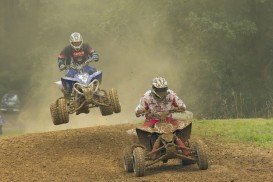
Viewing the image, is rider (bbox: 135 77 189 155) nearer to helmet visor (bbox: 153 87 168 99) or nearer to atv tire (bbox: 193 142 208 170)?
helmet visor (bbox: 153 87 168 99)

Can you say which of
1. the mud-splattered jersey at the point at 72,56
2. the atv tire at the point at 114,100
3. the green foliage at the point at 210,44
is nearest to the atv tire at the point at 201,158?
the atv tire at the point at 114,100

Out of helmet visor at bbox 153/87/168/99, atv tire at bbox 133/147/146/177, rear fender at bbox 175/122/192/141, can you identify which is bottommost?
atv tire at bbox 133/147/146/177

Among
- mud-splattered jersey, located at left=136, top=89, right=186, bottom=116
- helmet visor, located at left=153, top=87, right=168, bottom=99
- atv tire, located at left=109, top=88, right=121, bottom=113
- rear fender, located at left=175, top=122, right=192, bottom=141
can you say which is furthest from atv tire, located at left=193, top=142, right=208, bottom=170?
atv tire, located at left=109, top=88, right=121, bottom=113

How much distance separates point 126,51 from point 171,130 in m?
28.7

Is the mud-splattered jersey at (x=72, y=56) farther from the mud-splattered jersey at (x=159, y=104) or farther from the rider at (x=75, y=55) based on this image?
the mud-splattered jersey at (x=159, y=104)

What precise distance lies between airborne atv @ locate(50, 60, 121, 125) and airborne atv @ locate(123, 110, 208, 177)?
3.38 m

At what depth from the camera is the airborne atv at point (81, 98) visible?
1495 centimetres

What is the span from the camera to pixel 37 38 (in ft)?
170

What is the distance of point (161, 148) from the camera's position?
36.2 ft

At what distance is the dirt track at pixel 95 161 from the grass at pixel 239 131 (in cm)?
102

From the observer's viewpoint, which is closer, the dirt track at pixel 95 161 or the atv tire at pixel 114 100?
the dirt track at pixel 95 161

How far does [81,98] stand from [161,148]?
4622 mm

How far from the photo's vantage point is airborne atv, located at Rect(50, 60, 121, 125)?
14945mm

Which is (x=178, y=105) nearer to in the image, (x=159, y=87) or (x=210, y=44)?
(x=159, y=87)
